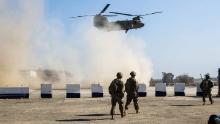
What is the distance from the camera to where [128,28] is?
52438 millimetres

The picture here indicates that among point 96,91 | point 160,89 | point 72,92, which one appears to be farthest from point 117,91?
point 160,89

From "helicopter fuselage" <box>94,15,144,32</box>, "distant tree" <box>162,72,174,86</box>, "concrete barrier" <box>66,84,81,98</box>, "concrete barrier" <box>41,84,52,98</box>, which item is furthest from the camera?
"distant tree" <box>162,72,174,86</box>

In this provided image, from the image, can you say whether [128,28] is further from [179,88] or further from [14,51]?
[14,51]

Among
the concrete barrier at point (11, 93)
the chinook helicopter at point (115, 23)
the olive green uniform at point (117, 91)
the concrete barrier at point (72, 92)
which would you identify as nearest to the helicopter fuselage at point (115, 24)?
the chinook helicopter at point (115, 23)

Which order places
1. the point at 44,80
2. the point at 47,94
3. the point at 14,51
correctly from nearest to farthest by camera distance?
the point at 47,94 < the point at 14,51 < the point at 44,80

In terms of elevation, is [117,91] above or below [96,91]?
below

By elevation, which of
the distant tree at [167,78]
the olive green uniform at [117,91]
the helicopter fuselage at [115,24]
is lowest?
the olive green uniform at [117,91]

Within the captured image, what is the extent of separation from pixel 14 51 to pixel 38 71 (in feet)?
68.6

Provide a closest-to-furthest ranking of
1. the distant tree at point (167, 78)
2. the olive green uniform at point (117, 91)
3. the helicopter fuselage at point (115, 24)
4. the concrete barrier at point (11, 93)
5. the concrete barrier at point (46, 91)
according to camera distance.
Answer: the olive green uniform at point (117, 91) < the concrete barrier at point (11, 93) < the concrete barrier at point (46, 91) < the helicopter fuselage at point (115, 24) < the distant tree at point (167, 78)

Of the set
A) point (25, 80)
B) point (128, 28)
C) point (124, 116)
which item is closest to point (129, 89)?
point (124, 116)

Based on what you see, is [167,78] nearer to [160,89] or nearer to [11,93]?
[160,89]

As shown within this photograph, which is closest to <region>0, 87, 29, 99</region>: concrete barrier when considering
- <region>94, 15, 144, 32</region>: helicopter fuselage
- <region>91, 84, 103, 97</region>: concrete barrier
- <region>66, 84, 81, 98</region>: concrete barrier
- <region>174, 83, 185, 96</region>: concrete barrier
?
<region>66, 84, 81, 98</region>: concrete barrier

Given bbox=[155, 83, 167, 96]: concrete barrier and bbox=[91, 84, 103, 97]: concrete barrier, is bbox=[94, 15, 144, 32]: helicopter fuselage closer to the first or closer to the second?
bbox=[155, 83, 167, 96]: concrete barrier

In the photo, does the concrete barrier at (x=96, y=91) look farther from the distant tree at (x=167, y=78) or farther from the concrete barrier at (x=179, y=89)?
the distant tree at (x=167, y=78)
